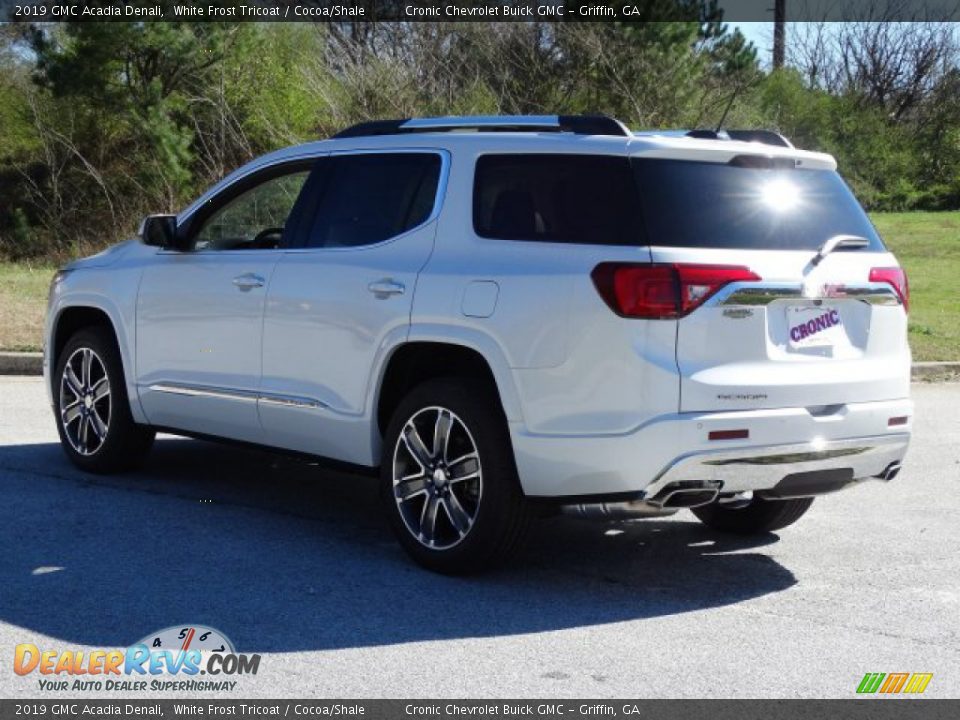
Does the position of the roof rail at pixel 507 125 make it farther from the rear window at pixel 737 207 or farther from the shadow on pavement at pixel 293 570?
the shadow on pavement at pixel 293 570

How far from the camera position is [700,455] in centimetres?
560

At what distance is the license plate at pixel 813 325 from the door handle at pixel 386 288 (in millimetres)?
1632

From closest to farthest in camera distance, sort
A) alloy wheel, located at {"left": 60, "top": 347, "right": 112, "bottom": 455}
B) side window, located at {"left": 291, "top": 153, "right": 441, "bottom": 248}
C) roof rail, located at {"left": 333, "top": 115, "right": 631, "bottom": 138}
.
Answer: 1. roof rail, located at {"left": 333, "top": 115, "right": 631, "bottom": 138}
2. side window, located at {"left": 291, "top": 153, "right": 441, "bottom": 248}
3. alloy wheel, located at {"left": 60, "top": 347, "right": 112, "bottom": 455}

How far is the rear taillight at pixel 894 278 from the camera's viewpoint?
6215 mm

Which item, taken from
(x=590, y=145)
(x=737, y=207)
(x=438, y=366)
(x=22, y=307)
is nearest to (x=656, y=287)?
(x=737, y=207)

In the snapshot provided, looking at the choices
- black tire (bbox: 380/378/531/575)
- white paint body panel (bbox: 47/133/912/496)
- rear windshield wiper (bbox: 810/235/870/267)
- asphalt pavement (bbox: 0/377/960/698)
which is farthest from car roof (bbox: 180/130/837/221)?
asphalt pavement (bbox: 0/377/960/698)

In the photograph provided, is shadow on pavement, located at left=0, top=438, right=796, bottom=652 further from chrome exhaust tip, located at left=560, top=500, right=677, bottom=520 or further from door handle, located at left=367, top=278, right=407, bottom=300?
door handle, located at left=367, top=278, right=407, bottom=300

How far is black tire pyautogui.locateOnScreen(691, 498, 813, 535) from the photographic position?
23.0 ft

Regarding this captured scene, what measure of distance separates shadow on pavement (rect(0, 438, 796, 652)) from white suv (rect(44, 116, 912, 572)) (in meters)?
0.34

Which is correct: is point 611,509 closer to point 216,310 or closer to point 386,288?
point 386,288

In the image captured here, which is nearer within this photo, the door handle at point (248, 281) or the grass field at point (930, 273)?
the door handle at point (248, 281)

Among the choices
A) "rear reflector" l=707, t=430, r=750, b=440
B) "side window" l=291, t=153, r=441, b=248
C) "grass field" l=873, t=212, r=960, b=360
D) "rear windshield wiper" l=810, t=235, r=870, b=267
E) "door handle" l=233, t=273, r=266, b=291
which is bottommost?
"grass field" l=873, t=212, r=960, b=360
